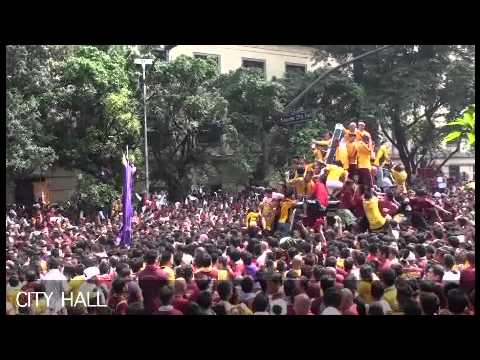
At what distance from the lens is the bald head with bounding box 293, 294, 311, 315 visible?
546 centimetres

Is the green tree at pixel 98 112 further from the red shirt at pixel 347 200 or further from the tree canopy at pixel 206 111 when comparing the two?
the red shirt at pixel 347 200

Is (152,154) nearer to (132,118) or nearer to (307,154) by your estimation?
(132,118)

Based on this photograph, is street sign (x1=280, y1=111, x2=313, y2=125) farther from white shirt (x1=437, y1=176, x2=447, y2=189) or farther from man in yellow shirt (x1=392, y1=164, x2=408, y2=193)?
white shirt (x1=437, y1=176, x2=447, y2=189)

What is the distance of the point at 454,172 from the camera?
37.6 ft

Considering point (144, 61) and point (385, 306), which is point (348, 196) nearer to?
point (385, 306)

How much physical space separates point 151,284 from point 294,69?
656cm

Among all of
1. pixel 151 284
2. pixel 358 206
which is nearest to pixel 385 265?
pixel 151 284

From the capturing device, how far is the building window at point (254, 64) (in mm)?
10570

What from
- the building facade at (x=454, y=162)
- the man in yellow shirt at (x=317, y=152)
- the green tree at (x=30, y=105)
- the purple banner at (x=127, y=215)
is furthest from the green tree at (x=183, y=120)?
the building facade at (x=454, y=162)

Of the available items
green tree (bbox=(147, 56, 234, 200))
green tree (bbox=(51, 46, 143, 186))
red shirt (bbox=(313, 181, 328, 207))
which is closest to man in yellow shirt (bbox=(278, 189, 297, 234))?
red shirt (bbox=(313, 181, 328, 207))

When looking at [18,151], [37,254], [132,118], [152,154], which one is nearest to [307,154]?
[152,154]

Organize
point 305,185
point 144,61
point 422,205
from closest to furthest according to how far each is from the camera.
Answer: point 422,205 < point 305,185 < point 144,61

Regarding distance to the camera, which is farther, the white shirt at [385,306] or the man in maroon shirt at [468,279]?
the man in maroon shirt at [468,279]

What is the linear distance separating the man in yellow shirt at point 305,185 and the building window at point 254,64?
2.34m
